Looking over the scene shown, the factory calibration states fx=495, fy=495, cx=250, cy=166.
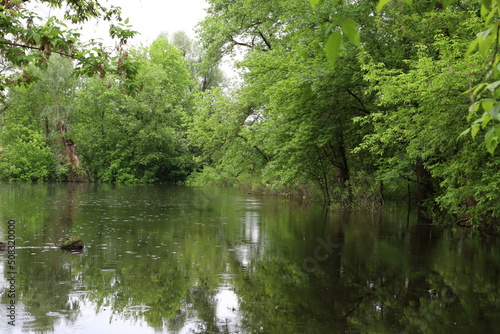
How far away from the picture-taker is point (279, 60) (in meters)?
22.5

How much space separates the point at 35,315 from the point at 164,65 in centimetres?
4951

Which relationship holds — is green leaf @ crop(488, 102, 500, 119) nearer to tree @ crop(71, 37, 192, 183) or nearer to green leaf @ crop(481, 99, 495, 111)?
green leaf @ crop(481, 99, 495, 111)

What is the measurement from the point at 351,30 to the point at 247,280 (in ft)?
25.0

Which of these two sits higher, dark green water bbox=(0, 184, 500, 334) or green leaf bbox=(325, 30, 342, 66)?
green leaf bbox=(325, 30, 342, 66)

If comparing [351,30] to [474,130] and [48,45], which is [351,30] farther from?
[48,45]

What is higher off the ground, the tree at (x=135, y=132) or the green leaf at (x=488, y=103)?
the tree at (x=135, y=132)

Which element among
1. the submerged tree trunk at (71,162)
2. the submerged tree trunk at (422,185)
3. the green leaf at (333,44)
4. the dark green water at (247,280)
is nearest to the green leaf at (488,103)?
the green leaf at (333,44)

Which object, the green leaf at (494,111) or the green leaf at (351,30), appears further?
the green leaf at (494,111)

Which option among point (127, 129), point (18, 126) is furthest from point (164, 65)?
point (18, 126)

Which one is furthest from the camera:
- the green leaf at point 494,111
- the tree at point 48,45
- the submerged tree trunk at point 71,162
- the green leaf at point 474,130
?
the submerged tree trunk at point 71,162

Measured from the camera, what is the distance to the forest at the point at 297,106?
652 cm

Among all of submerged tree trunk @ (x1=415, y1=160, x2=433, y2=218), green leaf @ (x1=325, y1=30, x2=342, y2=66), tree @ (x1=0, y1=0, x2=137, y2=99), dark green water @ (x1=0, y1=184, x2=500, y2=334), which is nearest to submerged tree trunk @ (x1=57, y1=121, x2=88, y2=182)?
dark green water @ (x1=0, y1=184, x2=500, y2=334)

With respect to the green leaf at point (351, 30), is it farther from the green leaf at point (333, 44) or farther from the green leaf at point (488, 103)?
the green leaf at point (488, 103)

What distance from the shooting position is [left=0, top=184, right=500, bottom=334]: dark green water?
6652 mm
